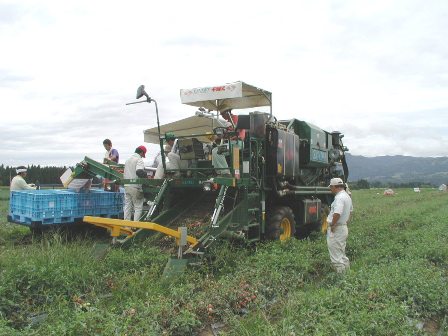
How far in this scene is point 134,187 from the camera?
9516 mm

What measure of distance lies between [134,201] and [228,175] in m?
2.53

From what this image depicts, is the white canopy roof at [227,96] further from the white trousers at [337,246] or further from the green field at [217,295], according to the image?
the white trousers at [337,246]

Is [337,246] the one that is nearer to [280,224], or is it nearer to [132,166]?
[280,224]

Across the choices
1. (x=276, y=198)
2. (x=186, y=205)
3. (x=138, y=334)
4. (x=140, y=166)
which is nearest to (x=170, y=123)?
(x=140, y=166)

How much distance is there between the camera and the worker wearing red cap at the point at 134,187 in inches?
374

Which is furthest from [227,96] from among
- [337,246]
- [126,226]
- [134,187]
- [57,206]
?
[57,206]

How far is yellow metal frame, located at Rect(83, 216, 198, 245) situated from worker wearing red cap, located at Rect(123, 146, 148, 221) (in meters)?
1.69

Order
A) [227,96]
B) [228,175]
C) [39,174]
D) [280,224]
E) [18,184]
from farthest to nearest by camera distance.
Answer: [39,174] → [18,184] → [280,224] → [227,96] → [228,175]

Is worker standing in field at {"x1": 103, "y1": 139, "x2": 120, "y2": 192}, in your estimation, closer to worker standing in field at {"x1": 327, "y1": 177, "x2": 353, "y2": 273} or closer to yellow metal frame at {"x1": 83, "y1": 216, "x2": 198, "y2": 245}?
yellow metal frame at {"x1": 83, "y1": 216, "x2": 198, "y2": 245}

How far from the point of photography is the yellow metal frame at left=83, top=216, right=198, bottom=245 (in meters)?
6.82

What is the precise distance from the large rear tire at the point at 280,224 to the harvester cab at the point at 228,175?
0.02 m

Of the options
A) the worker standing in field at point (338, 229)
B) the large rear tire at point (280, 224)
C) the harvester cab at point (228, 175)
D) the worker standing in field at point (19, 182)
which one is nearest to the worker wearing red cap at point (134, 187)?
the harvester cab at point (228, 175)

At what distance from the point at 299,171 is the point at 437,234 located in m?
3.63

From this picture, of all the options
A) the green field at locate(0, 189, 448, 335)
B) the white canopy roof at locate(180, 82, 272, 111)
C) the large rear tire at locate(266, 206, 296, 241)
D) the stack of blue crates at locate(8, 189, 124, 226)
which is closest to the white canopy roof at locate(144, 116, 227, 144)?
the white canopy roof at locate(180, 82, 272, 111)
